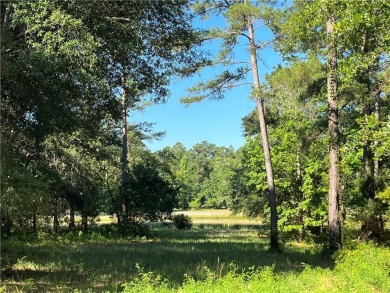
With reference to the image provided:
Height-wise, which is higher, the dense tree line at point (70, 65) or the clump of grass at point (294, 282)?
the dense tree line at point (70, 65)

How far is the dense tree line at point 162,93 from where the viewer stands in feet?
30.0

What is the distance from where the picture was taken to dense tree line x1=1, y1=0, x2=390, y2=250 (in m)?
9.14

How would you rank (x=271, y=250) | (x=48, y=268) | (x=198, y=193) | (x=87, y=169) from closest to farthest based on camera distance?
1. (x=48, y=268)
2. (x=271, y=250)
3. (x=87, y=169)
4. (x=198, y=193)

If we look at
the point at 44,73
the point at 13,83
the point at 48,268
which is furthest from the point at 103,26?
the point at 48,268

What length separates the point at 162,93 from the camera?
12125 mm

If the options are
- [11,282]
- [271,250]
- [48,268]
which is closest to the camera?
[11,282]

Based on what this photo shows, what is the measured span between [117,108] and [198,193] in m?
97.2

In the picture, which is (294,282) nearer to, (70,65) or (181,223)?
(70,65)

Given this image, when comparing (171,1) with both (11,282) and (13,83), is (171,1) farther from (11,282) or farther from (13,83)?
(11,282)

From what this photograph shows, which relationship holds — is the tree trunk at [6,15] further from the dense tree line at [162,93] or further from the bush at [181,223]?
the bush at [181,223]

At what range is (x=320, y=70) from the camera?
1952 centimetres

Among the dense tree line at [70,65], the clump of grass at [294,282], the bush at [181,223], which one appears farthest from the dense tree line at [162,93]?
the bush at [181,223]

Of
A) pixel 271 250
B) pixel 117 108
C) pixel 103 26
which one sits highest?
pixel 103 26

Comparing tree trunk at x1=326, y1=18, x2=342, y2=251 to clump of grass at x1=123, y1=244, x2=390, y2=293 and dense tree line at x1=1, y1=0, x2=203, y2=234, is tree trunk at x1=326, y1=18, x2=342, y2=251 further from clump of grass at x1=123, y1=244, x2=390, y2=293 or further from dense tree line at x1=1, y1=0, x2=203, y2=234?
dense tree line at x1=1, y1=0, x2=203, y2=234
